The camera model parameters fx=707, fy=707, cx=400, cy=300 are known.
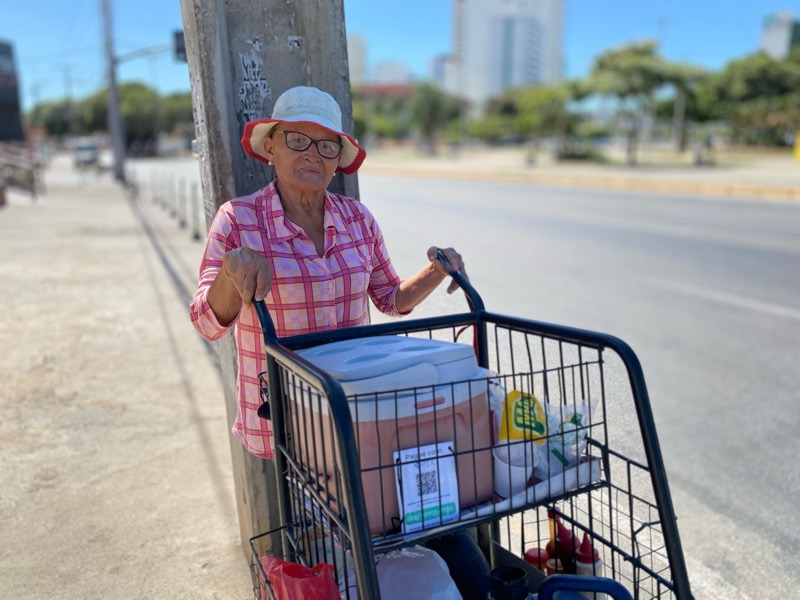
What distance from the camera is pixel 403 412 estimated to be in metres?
1.61

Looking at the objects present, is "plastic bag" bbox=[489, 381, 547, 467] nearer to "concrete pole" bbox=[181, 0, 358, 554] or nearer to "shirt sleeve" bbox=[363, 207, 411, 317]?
"shirt sleeve" bbox=[363, 207, 411, 317]

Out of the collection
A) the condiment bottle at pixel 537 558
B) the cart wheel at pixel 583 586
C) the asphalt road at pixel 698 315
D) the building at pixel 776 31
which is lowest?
the asphalt road at pixel 698 315

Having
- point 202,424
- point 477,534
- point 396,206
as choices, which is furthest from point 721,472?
point 396,206

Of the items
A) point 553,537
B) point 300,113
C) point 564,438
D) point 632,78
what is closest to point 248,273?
point 300,113

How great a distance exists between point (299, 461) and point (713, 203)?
1768 centimetres

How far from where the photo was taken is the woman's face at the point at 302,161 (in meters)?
2.07

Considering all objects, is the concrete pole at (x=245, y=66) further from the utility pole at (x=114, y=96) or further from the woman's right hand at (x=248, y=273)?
the utility pole at (x=114, y=96)

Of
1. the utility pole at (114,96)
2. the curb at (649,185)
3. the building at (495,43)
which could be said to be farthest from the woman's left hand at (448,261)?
the building at (495,43)

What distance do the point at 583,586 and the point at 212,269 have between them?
50.2 inches

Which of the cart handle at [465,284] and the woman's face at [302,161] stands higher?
the woman's face at [302,161]

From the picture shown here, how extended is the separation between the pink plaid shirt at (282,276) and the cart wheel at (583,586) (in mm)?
931

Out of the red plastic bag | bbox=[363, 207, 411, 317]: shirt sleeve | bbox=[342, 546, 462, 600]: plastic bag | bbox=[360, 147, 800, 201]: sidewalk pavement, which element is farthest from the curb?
the red plastic bag

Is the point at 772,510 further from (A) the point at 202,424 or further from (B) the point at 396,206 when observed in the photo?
(B) the point at 396,206

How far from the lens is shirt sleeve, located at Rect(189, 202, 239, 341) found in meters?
1.93
